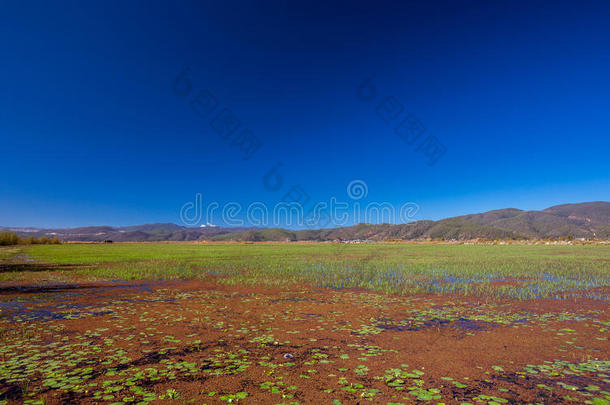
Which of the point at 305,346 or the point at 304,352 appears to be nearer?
the point at 304,352

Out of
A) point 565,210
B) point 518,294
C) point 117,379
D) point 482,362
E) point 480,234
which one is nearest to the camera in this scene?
point 117,379

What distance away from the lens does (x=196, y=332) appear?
7.64m

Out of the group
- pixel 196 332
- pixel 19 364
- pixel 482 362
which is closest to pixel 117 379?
pixel 19 364

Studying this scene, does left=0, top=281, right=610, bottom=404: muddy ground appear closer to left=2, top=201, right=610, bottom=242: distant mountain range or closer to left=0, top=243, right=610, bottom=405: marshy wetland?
left=0, top=243, right=610, bottom=405: marshy wetland

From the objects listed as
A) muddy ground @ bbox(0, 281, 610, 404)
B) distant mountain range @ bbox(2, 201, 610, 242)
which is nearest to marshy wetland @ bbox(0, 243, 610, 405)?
muddy ground @ bbox(0, 281, 610, 404)

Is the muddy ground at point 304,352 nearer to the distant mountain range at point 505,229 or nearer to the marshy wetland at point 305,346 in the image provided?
the marshy wetland at point 305,346

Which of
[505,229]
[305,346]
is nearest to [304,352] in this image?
[305,346]

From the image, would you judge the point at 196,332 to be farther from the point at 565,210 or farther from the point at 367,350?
the point at 565,210

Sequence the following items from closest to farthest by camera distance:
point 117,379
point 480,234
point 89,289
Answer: point 117,379 → point 89,289 → point 480,234

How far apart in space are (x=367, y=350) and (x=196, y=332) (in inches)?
160

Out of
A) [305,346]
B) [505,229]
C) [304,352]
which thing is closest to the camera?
[304,352]

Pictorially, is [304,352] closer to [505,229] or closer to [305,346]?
[305,346]

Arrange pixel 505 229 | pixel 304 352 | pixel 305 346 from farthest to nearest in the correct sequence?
pixel 505 229 < pixel 305 346 < pixel 304 352

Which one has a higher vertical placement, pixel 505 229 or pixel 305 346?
pixel 505 229
